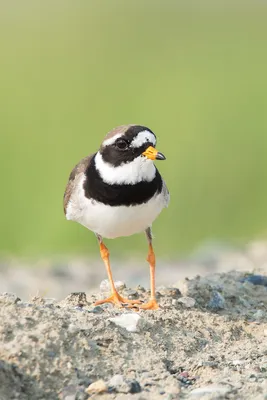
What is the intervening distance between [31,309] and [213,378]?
1.08 metres

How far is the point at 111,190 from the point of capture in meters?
5.66

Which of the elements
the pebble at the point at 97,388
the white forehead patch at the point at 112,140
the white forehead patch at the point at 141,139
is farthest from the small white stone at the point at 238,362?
the white forehead patch at the point at 112,140

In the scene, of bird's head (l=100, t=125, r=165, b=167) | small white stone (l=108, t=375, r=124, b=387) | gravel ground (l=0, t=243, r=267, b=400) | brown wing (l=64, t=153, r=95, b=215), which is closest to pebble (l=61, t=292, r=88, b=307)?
gravel ground (l=0, t=243, r=267, b=400)

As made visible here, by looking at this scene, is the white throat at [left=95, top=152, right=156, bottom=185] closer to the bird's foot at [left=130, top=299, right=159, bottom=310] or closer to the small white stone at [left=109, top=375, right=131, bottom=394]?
the bird's foot at [left=130, top=299, right=159, bottom=310]

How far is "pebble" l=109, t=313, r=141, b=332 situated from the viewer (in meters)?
5.03

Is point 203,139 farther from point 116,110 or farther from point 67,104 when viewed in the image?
point 67,104

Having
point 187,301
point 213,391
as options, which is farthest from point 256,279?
point 213,391

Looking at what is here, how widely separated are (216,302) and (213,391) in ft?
6.08

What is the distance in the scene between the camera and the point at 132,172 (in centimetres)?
562

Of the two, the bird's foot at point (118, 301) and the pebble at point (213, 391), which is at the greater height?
the bird's foot at point (118, 301)

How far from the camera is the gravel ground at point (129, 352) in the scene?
427 cm

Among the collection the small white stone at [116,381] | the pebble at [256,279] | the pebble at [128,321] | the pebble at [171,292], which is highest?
the pebble at [256,279]

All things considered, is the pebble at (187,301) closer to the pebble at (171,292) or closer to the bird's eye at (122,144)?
the pebble at (171,292)

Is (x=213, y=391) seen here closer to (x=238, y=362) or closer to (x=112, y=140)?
(x=238, y=362)
